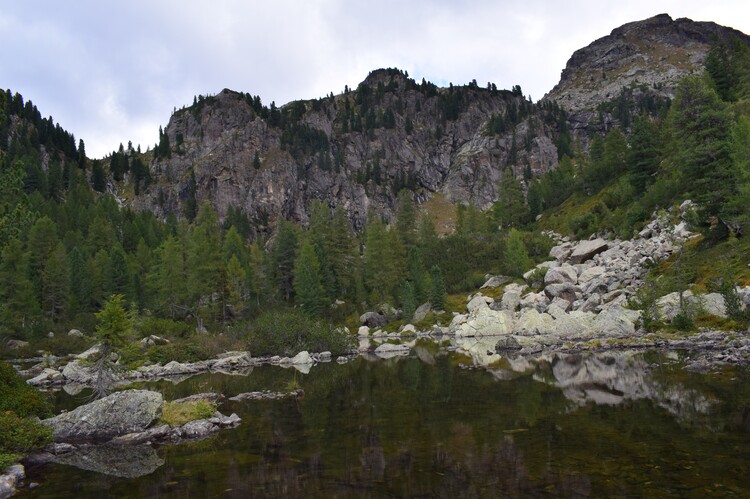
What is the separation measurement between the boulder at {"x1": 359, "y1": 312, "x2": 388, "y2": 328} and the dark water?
2119 inches

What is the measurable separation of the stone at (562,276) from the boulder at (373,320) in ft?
92.1

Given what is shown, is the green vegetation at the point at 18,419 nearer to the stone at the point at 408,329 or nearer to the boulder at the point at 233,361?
the boulder at the point at 233,361

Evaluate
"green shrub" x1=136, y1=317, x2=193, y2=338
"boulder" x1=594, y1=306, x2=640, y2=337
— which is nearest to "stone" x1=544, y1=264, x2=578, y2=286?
"boulder" x1=594, y1=306, x2=640, y2=337

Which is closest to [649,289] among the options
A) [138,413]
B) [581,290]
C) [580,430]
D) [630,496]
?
[581,290]

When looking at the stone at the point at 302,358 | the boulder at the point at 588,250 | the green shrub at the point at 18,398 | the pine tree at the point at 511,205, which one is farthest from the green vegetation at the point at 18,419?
the pine tree at the point at 511,205

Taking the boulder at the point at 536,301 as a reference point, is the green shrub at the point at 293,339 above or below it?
below

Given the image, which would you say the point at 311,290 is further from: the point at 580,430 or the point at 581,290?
the point at 580,430

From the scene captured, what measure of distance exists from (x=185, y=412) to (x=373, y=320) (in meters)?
59.5

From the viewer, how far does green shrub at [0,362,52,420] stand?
65.9 feet

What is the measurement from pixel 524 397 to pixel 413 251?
7345 centimetres

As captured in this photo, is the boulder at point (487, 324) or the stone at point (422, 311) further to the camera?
the stone at point (422, 311)

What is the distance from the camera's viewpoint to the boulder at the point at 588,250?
71000mm

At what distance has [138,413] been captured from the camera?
20.8 meters

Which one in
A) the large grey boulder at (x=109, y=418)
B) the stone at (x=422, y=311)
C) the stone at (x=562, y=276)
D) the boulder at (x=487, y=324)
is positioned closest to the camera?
the large grey boulder at (x=109, y=418)
